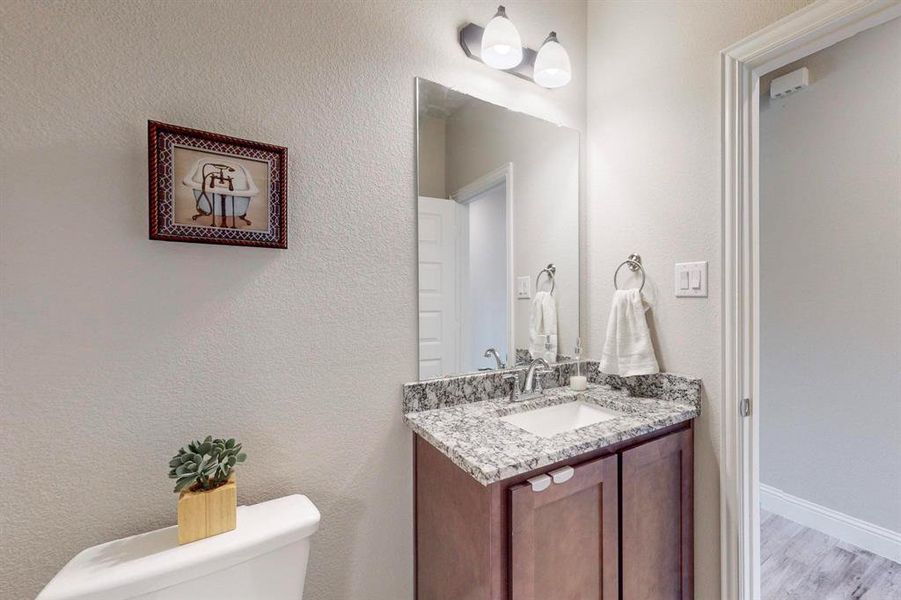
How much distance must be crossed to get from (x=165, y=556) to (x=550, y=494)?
842mm

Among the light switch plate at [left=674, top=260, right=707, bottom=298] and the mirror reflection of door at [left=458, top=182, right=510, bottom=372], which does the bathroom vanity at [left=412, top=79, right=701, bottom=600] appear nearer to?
the mirror reflection of door at [left=458, top=182, right=510, bottom=372]

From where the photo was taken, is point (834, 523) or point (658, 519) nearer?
point (658, 519)

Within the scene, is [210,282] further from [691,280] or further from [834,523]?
[834,523]

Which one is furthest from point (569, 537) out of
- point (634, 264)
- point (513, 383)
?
point (634, 264)

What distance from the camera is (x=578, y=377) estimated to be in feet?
5.09

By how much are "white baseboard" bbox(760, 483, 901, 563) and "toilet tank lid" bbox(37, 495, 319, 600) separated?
251 centimetres

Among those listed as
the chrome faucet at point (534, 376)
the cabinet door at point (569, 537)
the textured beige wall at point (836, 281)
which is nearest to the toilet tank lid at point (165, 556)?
the cabinet door at point (569, 537)

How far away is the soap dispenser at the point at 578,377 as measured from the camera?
5.07 ft

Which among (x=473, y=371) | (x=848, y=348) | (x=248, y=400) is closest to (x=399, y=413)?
(x=473, y=371)

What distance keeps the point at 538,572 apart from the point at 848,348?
6.59ft

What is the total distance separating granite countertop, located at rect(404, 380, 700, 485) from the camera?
0.93 metres

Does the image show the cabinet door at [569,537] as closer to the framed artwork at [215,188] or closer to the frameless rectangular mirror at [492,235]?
the frameless rectangular mirror at [492,235]

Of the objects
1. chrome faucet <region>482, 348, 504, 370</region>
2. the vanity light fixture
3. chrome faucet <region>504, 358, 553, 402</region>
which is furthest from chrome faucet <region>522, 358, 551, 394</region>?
the vanity light fixture

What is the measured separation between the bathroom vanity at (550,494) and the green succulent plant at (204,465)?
50cm
